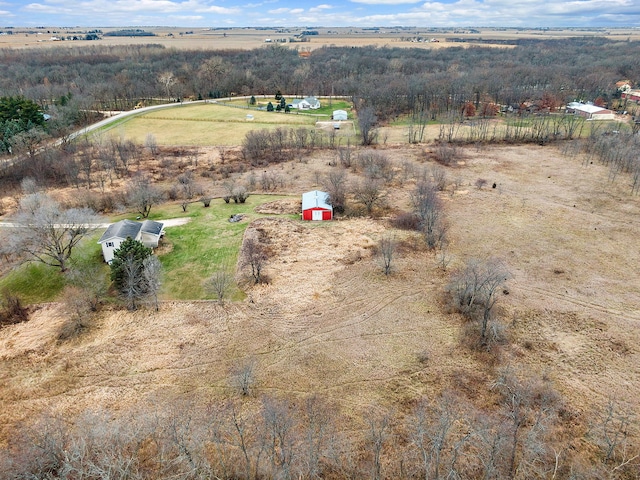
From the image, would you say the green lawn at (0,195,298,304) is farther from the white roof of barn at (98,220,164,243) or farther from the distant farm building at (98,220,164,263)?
the white roof of barn at (98,220,164,243)

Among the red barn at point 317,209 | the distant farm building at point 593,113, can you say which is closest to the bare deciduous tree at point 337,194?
the red barn at point 317,209

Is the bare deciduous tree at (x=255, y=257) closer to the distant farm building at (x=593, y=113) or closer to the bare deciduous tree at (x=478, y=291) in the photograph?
the bare deciduous tree at (x=478, y=291)

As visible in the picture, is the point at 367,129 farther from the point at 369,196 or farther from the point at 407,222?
the point at 407,222

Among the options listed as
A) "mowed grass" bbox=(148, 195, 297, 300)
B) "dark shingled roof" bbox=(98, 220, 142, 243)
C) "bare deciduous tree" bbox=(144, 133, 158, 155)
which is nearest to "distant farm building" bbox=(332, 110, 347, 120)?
"bare deciduous tree" bbox=(144, 133, 158, 155)

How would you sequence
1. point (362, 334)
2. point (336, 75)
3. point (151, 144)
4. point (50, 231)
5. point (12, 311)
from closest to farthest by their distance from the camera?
point (362, 334), point (12, 311), point (50, 231), point (151, 144), point (336, 75)

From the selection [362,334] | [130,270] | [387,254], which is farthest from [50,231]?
[387,254]

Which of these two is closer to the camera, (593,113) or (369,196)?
(369,196)

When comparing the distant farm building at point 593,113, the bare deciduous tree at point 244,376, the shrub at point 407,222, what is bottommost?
the bare deciduous tree at point 244,376
